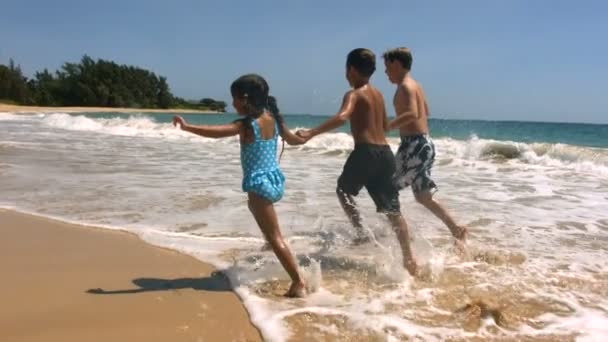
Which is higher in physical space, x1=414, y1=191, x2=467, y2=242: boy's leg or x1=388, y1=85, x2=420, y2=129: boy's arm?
x1=388, y1=85, x2=420, y2=129: boy's arm

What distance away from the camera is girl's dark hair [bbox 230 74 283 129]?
10.7 ft

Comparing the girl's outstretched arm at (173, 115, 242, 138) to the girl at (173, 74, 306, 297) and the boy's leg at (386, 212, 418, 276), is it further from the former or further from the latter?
the boy's leg at (386, 212, 418, 276)

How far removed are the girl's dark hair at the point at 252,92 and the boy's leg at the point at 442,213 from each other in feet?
6.37

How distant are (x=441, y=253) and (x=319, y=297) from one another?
150 cm

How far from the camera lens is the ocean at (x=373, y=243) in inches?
121

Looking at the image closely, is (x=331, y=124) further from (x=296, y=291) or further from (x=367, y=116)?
(x=296, y=291)

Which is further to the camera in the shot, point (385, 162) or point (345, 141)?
point (345, 141)

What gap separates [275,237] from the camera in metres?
3.42

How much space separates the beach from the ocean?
22cm

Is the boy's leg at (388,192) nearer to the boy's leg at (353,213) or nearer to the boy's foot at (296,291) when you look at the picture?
the boy's leg at (353,213)

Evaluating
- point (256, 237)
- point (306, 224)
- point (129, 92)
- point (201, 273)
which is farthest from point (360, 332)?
point (129, 92)

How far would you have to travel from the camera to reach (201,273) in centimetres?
Answer: 380

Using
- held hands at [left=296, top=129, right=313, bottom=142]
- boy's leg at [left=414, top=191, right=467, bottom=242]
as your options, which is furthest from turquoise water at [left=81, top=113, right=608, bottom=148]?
held hands at [left=296, top=129, right=313, bottom=142]

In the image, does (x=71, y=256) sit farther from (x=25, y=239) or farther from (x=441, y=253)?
(x=441, y=253)
